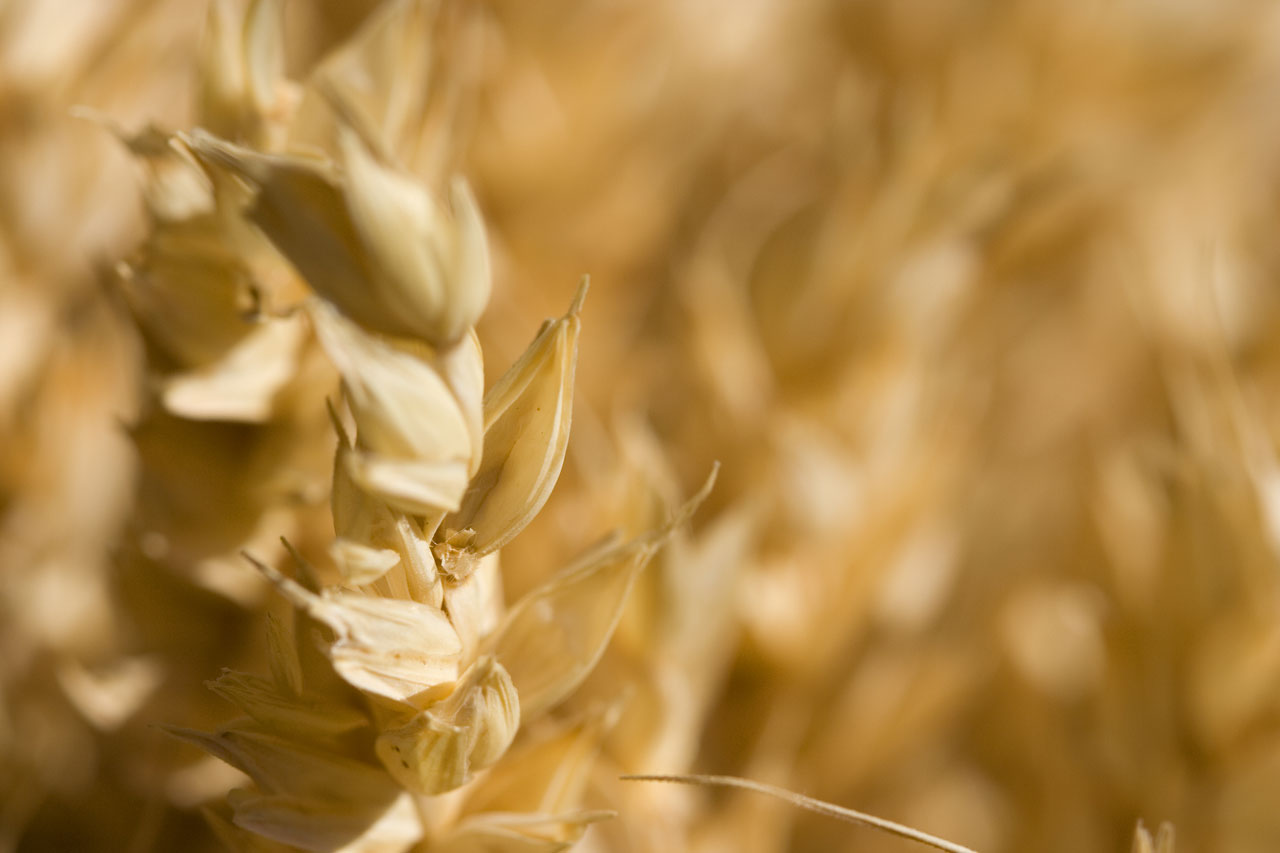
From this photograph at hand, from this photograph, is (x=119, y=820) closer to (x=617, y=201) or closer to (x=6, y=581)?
(x=6, y=581)

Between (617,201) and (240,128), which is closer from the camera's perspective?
(240,128)

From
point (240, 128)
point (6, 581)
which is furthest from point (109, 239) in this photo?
point (240, 128)

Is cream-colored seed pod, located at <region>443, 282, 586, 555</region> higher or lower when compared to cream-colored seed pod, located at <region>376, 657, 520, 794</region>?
higher

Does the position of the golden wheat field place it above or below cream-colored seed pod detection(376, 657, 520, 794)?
above

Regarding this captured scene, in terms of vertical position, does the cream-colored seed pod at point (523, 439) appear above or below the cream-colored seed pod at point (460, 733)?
above

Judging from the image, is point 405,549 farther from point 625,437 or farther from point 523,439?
point 625,437

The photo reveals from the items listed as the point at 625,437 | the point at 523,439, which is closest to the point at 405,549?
the point at 523,439

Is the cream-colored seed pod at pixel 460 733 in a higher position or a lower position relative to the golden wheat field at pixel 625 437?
lower

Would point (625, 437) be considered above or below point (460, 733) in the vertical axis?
above
